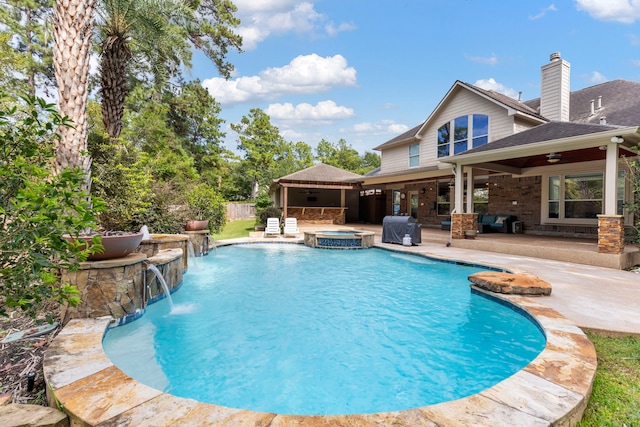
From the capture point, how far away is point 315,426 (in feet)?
5.87

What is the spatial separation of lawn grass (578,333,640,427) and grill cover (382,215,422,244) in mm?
7812

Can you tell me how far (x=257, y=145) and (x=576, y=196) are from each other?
31.0 meters

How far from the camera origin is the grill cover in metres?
11.2

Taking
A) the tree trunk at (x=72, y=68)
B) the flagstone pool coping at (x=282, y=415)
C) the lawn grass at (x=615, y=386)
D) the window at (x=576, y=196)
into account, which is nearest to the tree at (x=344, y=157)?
the window at (x=576, y=196)

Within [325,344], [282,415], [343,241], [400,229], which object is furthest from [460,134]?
[282,415]

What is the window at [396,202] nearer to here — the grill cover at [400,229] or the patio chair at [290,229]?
the patio chair at [290,229]

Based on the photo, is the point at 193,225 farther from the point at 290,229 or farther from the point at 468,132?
the point at 468,132

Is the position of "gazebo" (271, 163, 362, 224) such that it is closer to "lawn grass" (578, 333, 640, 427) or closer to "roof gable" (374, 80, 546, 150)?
"roof gable" (374, 80, 546, 150)

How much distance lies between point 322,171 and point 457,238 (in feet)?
35.9

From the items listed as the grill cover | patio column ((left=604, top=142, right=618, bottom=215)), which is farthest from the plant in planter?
patio column ((left=604, top=142, right=618, bottom=215))

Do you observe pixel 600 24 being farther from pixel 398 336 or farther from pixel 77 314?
pixel 77 314

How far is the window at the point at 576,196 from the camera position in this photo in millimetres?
10984

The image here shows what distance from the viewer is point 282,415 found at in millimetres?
1889

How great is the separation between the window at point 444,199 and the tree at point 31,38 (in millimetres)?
22805
